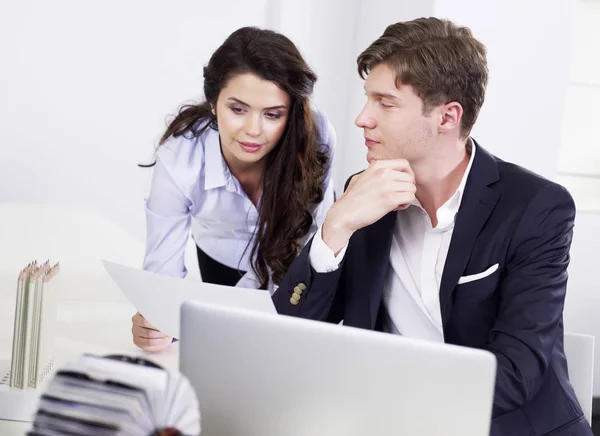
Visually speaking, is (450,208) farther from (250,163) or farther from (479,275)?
(250,163)

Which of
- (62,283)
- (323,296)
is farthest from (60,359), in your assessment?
(62,283)

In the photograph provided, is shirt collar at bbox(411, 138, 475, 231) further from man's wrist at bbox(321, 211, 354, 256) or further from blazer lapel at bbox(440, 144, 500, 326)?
man's wrist at bbox(321, 211, 354, 256)

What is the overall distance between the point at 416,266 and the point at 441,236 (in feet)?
0.28

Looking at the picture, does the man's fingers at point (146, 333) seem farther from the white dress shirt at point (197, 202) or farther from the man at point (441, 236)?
the white dress shirt at point (197, 202)

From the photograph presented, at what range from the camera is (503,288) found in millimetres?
1680

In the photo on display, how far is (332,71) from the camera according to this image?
5207mm

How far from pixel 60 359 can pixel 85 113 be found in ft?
11.9

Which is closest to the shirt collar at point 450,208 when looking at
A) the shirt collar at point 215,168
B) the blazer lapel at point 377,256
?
the blazer lapel at point 377,256

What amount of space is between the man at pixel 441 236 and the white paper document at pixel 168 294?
Answer: 30cm

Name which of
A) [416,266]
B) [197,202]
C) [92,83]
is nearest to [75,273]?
[197,202]

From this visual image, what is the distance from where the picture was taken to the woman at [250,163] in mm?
2152

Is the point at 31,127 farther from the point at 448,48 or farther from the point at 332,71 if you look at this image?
the point at 448,48

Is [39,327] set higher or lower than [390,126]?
lower

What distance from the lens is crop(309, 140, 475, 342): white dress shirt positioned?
1779 mm
